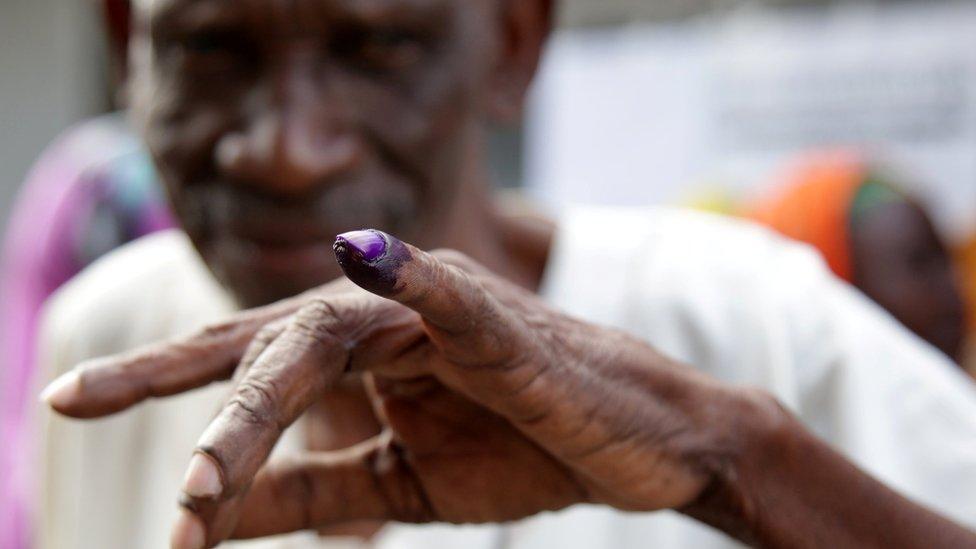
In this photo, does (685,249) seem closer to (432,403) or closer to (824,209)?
(432,403)

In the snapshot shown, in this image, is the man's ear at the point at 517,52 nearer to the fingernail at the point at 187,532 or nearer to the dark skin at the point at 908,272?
the fingernail at the point at 187,532

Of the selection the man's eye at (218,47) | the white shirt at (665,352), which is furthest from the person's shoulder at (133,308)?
the man's eye at (218,47)

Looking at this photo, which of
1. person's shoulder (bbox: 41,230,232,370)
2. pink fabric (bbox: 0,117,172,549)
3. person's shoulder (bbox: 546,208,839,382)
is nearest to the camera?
person's shoulder (bbox: 546,208,839,382)

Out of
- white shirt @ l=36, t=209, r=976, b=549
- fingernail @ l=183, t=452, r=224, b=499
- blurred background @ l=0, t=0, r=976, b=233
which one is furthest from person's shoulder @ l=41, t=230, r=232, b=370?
blurred background @ l=0, t=0, r=976, b=233

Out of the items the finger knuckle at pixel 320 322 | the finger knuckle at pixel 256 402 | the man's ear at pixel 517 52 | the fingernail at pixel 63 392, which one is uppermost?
the man's ear at pixel 517 52

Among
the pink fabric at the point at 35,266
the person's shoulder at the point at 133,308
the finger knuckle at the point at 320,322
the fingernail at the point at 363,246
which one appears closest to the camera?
the fingernail at the point at 363,246

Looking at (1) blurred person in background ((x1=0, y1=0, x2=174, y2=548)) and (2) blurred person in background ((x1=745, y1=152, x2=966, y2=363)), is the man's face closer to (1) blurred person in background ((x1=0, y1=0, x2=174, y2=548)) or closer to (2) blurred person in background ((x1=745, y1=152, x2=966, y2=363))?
(1) blurred person in background ((x1=0, y1=0, x2=174, y2=548))

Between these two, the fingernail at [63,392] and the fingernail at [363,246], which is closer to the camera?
the fingernail at [363,246]
